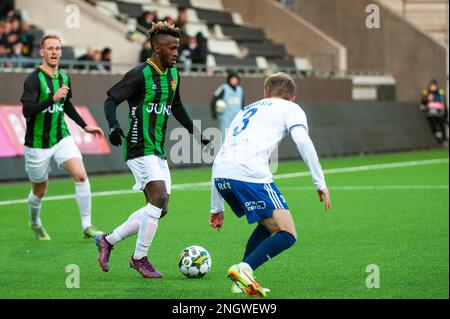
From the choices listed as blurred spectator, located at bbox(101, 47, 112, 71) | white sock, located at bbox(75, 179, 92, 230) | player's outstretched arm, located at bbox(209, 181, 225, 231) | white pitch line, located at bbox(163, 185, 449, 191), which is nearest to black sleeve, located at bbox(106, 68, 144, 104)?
player's outstretched arm, located at bbox(209, 181, 225, 231)

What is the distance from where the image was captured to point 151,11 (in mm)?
31188

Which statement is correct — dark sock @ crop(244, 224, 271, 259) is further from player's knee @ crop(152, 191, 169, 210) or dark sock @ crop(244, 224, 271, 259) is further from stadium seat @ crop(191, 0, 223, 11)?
stadium seat @ crop(191, 0, 223, 11)

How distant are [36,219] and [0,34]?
12.6 metres

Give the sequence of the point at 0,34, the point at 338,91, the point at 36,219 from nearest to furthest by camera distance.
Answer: the point at 36,219, the point at 0,34, the point at 338,91

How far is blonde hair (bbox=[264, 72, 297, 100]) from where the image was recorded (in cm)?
908

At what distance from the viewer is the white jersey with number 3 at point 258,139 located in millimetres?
8883

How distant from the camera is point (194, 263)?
9.83 m

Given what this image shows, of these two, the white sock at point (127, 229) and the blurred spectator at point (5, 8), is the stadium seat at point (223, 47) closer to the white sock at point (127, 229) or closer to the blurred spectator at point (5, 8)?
the blurred spectator at point (5, 8)

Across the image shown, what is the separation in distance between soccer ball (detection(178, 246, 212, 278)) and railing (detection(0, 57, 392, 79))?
13.5 metres

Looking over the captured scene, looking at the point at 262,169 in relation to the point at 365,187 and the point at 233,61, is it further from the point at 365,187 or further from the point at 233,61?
the point at 233,61

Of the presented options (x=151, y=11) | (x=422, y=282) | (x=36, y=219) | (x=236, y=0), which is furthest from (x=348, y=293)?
(x=236, y=0)

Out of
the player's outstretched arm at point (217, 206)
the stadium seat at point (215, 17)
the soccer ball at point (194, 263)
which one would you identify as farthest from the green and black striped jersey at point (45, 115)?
the stadium seat at point (215, 17)

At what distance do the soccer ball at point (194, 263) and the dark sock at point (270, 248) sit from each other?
1145 mm
